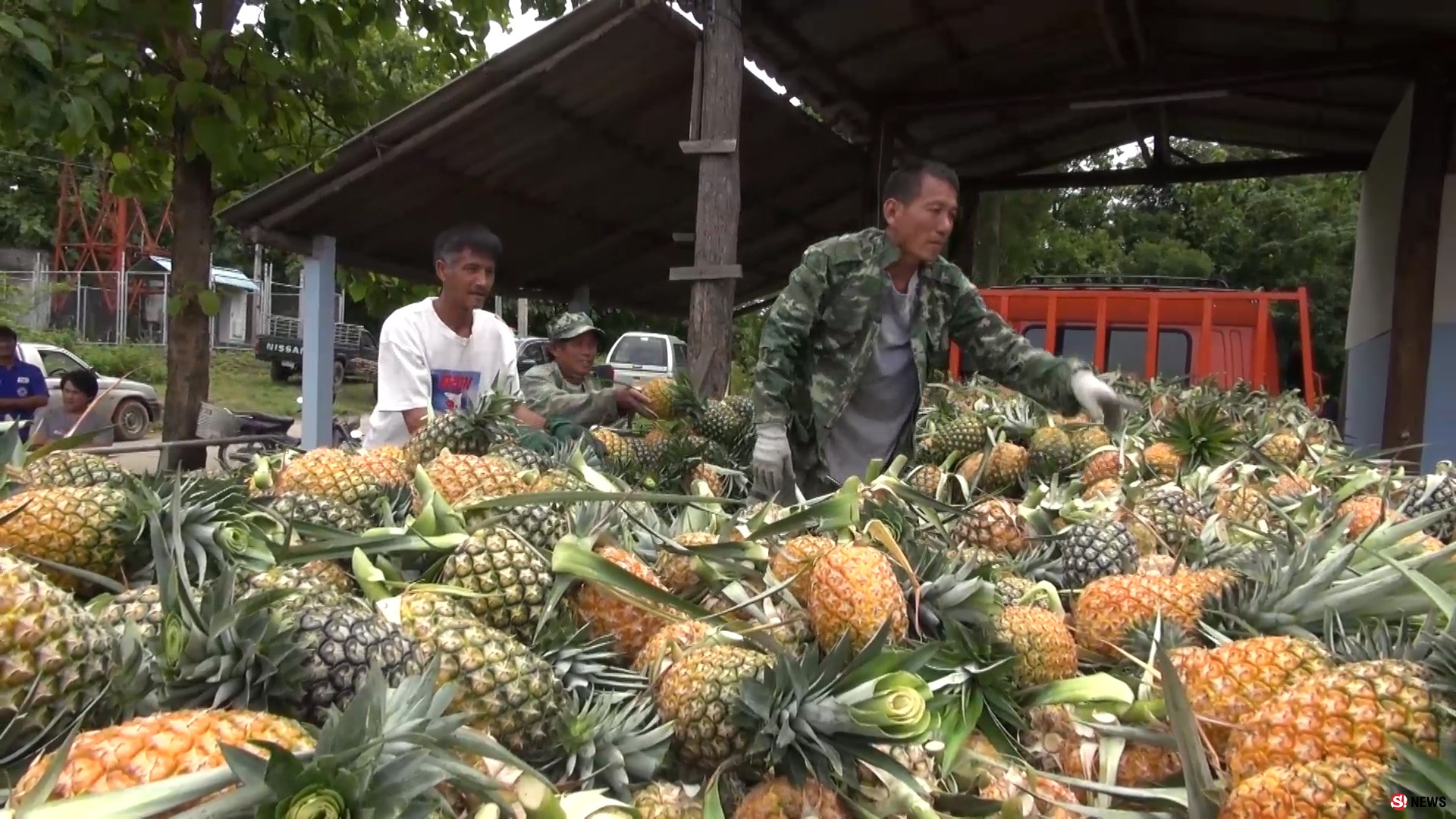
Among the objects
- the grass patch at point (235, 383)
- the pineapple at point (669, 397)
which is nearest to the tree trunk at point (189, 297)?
the pineapple at point (669, 397)

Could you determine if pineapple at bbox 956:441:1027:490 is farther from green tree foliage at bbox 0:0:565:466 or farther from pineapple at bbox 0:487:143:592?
green tree foliage at bbox 0:0:565:466

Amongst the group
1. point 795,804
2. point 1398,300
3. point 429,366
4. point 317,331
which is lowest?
point 795,804

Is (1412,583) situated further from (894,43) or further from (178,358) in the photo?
(894,43)

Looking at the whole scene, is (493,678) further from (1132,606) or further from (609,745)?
(1132,606)

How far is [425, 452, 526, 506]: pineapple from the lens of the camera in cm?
205

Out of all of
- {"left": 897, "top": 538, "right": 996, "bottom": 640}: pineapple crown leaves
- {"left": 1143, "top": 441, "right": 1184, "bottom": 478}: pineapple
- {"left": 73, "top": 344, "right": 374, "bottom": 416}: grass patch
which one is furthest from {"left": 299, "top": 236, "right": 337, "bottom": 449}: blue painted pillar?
{"left": 73, "top": 344, "right": 374, "bottom": 416}: grass patch

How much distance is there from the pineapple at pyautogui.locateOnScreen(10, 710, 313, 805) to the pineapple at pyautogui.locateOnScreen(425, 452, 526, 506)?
0.86 m

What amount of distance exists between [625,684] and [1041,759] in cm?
68

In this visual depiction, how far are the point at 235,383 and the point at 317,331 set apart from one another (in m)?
26.6

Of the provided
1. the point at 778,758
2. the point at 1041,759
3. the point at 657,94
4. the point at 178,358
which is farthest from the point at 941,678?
the point at 657,94

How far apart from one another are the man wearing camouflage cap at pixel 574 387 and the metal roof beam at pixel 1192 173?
8.32 m

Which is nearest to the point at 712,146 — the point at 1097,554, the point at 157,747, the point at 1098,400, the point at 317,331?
the point at 317,331

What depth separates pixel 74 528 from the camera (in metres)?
1.60

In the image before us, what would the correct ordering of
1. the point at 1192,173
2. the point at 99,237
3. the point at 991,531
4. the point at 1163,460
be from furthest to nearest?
the point at 99,237 → the point at 1192,173 → the point at 1163,460 → the point at 991,531
